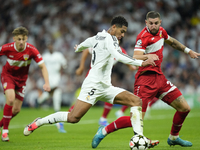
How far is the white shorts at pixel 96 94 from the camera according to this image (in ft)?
19.0

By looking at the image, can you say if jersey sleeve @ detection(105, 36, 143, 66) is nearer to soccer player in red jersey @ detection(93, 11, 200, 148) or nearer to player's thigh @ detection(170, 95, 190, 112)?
soccer player in red jersey @ detection(93, 11, 200, 148)

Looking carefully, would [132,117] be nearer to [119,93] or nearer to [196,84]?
[119,93]

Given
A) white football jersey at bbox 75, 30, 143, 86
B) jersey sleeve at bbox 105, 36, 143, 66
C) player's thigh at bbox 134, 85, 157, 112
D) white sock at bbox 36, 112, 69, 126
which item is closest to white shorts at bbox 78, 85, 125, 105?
white football jersey at bbox 75, 30, 143, 86

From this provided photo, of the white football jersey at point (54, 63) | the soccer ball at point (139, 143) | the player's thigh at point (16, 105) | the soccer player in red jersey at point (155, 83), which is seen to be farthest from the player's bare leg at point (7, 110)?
the white football jersey at point (54, 63)

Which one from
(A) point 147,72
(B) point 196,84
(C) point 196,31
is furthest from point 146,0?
(A) point 147,72

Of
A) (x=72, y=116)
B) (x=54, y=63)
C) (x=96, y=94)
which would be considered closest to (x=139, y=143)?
(x=96, y=94)

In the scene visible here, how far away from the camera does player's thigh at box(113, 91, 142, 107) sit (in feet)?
18.6

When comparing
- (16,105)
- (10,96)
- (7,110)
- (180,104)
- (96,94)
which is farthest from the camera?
(16,105)

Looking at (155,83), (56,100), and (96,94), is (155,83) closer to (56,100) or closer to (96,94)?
(96,94)

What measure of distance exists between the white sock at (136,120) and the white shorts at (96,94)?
1.60 ft

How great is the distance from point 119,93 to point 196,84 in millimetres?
13495

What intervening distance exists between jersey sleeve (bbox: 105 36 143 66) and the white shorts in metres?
0.71

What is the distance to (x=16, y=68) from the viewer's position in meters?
7.64

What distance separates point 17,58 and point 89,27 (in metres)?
15.4
